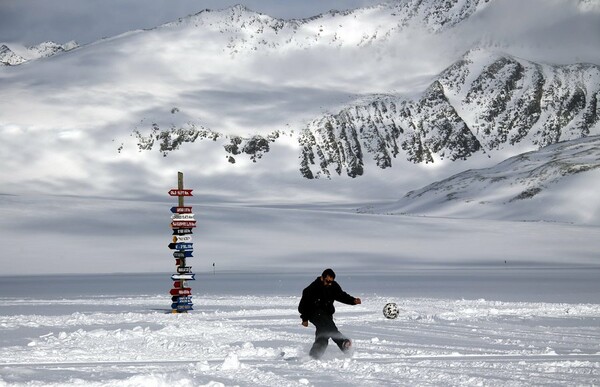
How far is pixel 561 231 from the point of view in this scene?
606ft

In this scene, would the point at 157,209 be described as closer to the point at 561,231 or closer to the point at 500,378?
the point at 561,231

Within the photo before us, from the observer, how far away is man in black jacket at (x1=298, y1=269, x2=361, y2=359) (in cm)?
2394

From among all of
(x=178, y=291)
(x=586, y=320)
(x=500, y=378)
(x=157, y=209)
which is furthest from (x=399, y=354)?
(x=157, y=209)

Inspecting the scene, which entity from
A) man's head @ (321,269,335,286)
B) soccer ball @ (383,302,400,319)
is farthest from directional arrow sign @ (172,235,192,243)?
man's head @ (321,269,335,286)

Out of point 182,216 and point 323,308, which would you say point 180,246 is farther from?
point 323,308

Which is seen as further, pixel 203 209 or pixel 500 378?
pixel 203 209

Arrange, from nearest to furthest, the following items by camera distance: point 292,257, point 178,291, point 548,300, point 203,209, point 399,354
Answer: point 399,354, point 178,291, point 548,300, point 292,257, point 203,209

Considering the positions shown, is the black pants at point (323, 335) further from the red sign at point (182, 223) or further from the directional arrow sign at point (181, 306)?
the red sign at point (182, 223)

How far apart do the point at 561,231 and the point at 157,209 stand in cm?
6511

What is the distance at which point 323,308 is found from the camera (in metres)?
24.1

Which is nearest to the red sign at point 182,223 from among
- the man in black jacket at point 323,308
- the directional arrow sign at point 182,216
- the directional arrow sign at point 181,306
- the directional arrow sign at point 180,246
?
the directional arrow sign at point 182,216

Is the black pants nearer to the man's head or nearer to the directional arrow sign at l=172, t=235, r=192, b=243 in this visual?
the man's head

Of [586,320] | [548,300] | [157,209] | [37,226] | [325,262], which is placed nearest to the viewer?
[586,320]

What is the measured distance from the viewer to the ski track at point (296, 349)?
68.1 ft
